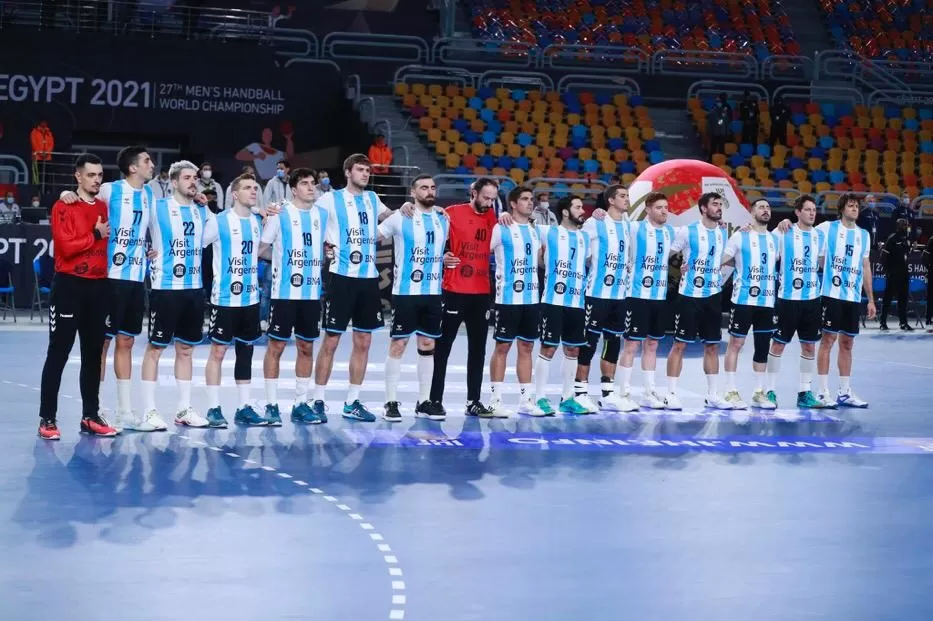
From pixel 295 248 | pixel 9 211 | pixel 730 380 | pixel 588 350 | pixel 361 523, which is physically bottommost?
pixel 361 523

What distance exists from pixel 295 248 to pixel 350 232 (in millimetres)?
472

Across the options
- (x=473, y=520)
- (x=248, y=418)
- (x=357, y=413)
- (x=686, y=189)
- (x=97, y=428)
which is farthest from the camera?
(x=686, y=189)

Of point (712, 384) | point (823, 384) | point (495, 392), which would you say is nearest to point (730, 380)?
point (712, 384)

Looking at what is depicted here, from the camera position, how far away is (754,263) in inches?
485

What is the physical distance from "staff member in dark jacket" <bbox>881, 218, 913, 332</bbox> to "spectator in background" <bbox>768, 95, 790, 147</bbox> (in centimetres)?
674

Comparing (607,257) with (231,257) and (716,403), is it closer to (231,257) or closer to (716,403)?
(716,403)

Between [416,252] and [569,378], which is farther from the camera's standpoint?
[569,378]

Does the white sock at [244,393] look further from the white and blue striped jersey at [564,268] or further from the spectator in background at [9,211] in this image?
the spectator in background at [9,211]

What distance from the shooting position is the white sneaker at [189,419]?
1062cm

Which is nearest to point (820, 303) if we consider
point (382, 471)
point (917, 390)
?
point (917, 390)

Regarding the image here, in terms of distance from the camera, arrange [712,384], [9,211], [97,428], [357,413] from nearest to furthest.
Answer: [97,428] → [357,413] → [712,384] → [9,211]

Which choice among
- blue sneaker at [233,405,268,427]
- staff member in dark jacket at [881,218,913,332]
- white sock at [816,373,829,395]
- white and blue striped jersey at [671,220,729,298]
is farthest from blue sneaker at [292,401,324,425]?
staff member in dark jacket at [881,218,913,332]

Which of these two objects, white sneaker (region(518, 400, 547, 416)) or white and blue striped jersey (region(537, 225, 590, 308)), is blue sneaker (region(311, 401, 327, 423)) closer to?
white sneaker (region(518, 400, 547, 416))

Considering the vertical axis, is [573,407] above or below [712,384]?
below
